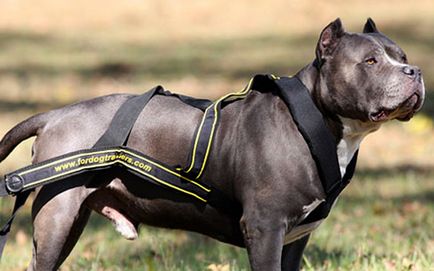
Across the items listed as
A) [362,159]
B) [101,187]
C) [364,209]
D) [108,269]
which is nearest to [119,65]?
[362,159]

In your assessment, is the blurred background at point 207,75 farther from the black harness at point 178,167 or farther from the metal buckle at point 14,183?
the metal buckle at point 14,183

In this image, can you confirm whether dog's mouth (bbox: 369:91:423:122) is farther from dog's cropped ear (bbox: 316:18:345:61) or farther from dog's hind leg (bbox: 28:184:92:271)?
dog's hind leg (bbox: 28:184:92:271)

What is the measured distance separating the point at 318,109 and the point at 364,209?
3.90 m

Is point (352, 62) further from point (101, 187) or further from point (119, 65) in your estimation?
point (119, 65)

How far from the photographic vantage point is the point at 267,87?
555 cm

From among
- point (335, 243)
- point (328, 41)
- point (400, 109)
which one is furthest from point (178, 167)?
point (335, 243)

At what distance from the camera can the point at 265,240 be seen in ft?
17.0

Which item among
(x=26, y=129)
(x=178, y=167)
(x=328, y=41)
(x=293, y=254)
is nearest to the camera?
(x=328, y=41)

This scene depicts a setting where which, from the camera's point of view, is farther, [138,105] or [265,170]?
[138,105]

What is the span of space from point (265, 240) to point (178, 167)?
661 millimetres

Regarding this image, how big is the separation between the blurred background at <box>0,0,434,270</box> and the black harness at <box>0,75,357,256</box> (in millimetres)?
1047

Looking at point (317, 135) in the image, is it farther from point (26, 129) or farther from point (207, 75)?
point (207, 75)

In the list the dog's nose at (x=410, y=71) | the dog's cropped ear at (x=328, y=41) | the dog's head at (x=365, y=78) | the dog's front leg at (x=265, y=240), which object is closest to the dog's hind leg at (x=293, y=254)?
the dog's front leg at (x=265, y=240)

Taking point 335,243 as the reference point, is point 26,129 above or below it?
above
